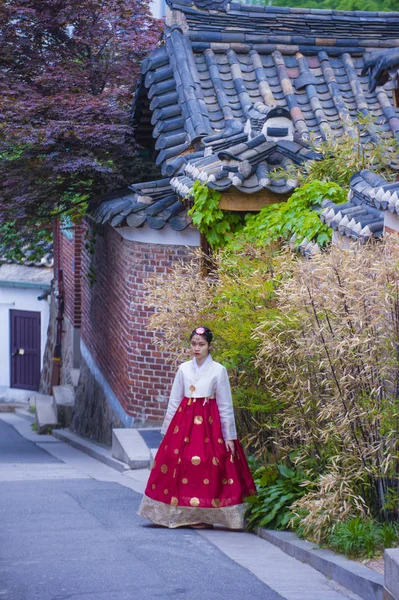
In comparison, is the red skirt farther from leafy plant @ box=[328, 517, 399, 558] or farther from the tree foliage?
the tree foliage

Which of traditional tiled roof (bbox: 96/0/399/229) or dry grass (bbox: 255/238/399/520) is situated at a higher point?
traditional tiled roof (bbox: 96/0/399/229)

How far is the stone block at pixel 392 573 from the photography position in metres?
5.67

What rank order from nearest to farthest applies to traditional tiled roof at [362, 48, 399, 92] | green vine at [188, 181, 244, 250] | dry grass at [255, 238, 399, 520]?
dry grass at [255, 238, 399, 520], traditional tiled roof at [362, 48, 399, 92], green vine at [188, 181, 244, 250]

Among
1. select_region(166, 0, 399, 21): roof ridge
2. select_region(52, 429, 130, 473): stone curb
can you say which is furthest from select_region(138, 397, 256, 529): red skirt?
select_region(166, 0, 399, 21): roof ridge

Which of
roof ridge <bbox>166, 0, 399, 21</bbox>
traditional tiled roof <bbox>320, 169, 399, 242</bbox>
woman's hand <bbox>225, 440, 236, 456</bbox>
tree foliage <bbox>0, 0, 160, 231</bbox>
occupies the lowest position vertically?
woman's hand <bbox>225, 440, 236, 456</bbox>

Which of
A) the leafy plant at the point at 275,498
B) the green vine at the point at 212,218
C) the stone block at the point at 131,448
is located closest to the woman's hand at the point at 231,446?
the leafy plant at the point at 275,498

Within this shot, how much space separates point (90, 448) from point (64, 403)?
4.77 meters

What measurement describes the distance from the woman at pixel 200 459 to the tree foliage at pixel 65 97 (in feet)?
22.4

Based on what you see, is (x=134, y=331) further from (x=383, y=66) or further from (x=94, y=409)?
(x=383, y=66)

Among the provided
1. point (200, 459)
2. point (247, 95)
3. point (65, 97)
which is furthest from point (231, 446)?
point (65, 97)

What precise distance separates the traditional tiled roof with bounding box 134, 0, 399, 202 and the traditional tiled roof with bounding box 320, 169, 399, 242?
9.74 feet

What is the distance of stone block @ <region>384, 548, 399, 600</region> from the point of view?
18.6ft

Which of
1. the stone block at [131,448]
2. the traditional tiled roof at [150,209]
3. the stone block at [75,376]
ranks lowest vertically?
the stone block at [131,448]

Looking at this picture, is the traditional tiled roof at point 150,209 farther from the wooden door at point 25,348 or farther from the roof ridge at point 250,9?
the wooden door at point 25,348
